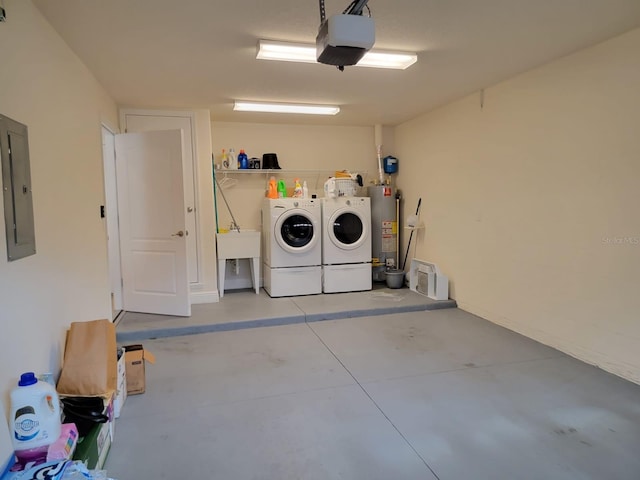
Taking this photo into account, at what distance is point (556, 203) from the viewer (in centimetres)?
325

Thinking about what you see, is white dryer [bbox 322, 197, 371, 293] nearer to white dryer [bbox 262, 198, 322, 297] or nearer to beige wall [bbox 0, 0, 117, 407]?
white dryer [bbox 262, 198, 322, 297]

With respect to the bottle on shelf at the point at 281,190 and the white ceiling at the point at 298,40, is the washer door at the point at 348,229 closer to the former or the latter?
the bottle on shelf at the point at 281,190

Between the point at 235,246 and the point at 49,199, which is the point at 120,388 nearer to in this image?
the point at 49,199

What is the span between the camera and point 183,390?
2.69m

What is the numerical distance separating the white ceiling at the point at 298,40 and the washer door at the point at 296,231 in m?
1.41

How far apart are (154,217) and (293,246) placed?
1.62 metres

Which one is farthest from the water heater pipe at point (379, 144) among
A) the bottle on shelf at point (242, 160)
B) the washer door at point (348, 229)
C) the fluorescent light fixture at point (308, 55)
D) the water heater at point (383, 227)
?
the fluorescent light fixture at point (308, 55)

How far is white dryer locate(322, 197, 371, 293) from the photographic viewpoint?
5.04 metres

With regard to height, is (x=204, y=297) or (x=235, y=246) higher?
(x=235, y=246)

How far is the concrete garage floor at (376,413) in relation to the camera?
75.0 inches

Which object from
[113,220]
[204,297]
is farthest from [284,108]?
[204,297]

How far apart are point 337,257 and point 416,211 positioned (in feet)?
4.22

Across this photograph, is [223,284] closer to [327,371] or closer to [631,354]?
[327,371]

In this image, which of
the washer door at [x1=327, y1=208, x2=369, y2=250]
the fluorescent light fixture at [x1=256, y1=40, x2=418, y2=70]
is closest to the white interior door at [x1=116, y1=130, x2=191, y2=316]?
the fluorescent light fixture at [x1=256, y1=40, x2=418, y2=70]
